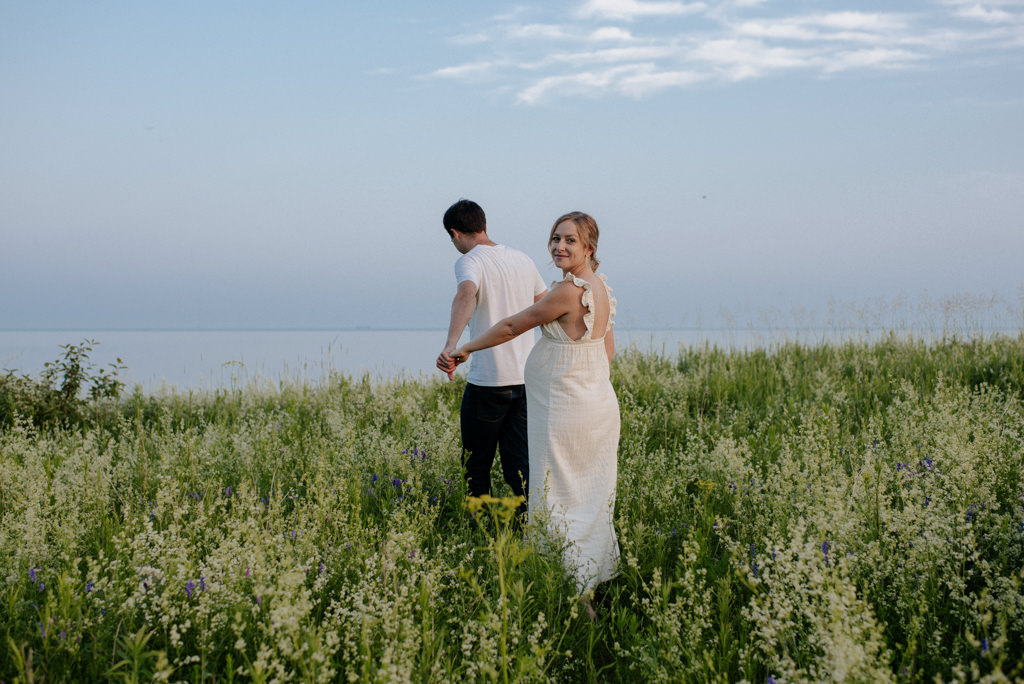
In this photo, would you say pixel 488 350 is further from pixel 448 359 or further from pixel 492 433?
pixel 492 433

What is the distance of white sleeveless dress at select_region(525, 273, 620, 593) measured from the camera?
399 centimetres

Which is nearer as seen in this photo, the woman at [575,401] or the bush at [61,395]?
the woman at [575,401]

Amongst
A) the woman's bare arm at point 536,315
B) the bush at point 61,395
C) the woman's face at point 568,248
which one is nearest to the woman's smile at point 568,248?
the woman's face at point 568,248

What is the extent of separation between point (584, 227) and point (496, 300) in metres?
1.15

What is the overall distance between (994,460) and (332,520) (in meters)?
4.18

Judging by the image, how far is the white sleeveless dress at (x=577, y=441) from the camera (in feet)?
13.1

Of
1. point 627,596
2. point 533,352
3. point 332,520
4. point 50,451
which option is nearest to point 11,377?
point 50,451

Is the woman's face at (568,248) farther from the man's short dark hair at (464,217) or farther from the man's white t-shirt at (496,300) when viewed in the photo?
the man's short dark hair at (464,217)

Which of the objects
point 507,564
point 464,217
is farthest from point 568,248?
point 507,564

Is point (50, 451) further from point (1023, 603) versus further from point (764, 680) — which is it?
point (1023, 603)

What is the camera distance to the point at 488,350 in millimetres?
4828

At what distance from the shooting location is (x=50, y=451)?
21.7 ft

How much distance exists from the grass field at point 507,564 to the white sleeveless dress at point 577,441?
22 cm

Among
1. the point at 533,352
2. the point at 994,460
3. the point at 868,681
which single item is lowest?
the point at 868,681
